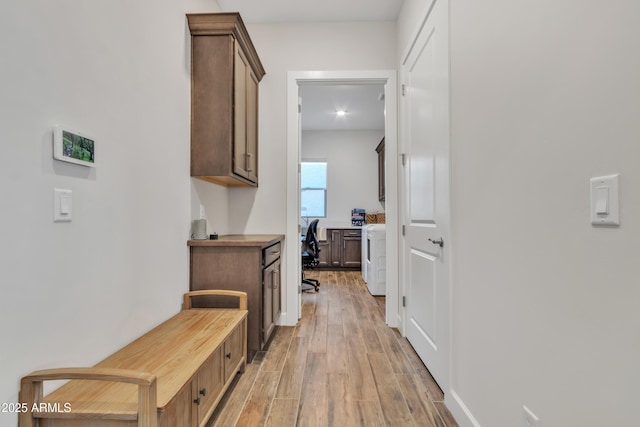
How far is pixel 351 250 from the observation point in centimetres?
624

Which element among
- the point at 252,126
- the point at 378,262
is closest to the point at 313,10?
the point at 252,126

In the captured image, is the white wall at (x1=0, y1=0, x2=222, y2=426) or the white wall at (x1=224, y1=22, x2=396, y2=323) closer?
the white wall at (x1=0, y1=0, x2=222, y2=426)

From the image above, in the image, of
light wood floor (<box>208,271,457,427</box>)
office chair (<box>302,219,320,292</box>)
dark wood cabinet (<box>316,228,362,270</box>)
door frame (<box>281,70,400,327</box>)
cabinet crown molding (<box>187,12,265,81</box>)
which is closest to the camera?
light wood floor (<box>208,271,457,427</box>)

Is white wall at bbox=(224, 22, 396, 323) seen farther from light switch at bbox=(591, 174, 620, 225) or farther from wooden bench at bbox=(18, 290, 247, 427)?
light switch at bbox=(591, 174, 620, 225)

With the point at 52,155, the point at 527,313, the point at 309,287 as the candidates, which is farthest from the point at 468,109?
the point at 309,287

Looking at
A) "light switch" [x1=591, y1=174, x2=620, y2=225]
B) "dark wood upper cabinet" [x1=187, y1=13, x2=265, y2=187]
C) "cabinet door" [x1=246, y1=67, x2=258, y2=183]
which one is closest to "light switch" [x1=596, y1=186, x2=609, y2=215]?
"light switch" [x1=591, y1=174, x2=620, y2=225]

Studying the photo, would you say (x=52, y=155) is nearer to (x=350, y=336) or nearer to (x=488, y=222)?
(x=488, y=222)

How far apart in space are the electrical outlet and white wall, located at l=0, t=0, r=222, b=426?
1665 millimetres

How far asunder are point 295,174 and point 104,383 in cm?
225

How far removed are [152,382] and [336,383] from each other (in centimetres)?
128

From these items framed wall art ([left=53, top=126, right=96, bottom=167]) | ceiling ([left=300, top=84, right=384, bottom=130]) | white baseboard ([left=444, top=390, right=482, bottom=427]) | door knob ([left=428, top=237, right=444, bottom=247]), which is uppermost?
ceiling ([left=300, top=84, right=384, bottom=130])

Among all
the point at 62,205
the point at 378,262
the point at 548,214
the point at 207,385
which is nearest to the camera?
the point at 548,214

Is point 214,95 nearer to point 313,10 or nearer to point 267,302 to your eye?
point 313,10

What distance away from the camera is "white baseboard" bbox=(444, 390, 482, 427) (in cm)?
148
